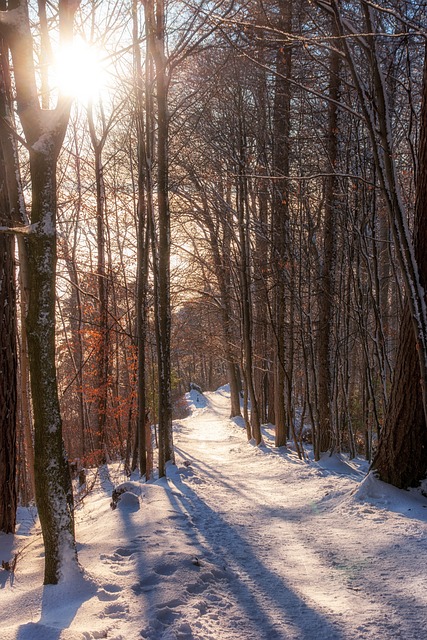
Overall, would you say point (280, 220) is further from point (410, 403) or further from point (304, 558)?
point (304, 558)

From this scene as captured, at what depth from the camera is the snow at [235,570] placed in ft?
8.76

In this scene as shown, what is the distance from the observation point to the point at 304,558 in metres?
3.82

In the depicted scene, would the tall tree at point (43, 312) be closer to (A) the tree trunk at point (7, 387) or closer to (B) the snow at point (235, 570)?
(B) the snow at point (235, 570)

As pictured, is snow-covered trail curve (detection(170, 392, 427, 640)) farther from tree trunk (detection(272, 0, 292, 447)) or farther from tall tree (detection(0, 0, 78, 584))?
tree trunk (detection(272, 0, 292, 447))

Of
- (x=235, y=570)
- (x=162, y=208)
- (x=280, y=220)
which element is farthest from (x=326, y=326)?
(x=235, y=570)

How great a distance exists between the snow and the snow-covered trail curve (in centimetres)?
1

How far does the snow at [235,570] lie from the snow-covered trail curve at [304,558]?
0.04ft

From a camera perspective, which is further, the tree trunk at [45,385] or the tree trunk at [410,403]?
the tree trunk at [410,403]

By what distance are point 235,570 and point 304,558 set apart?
0.62 m

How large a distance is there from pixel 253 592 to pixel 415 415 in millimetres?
2418

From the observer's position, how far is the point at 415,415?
15.1ft


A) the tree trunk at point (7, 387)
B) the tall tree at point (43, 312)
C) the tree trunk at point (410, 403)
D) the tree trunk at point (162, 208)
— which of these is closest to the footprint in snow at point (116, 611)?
the tall tree at point (43, 312)

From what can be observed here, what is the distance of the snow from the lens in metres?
2.67

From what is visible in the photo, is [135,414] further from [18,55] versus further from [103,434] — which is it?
[18,55]
